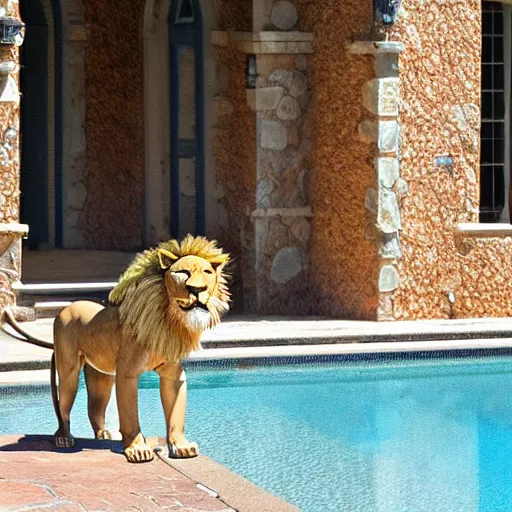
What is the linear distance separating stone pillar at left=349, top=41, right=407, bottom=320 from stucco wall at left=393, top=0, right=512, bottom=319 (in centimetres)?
10

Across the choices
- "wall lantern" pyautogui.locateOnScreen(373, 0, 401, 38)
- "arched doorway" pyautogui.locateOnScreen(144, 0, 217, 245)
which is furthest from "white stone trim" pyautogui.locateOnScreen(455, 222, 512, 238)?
"arched doorway" pyautogui.locateOnScreen(144, 0, 217, 245)

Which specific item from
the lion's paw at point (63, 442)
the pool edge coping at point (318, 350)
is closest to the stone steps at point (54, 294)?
the pool edge coping at point (318, 350)

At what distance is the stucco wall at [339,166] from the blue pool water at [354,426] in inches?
65.5

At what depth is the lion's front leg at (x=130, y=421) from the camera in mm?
6824

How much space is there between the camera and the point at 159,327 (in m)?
6.90

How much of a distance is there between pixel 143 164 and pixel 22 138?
1.51 metres

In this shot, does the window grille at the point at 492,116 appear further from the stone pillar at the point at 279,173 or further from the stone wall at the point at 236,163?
the stone wall at the point at 236,163

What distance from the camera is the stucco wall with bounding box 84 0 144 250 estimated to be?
15.6 metres

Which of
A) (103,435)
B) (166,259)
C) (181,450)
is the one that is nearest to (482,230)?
(103,435)

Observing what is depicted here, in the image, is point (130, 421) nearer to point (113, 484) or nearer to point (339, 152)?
point (113, 484)

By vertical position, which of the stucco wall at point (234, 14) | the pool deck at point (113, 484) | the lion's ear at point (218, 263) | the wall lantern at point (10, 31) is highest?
the stucco wall at point (234, 14)

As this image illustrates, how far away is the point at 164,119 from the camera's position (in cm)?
1473

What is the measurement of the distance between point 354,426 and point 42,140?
25.8ft

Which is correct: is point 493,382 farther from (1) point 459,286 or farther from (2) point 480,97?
(2) point 480,97
